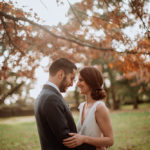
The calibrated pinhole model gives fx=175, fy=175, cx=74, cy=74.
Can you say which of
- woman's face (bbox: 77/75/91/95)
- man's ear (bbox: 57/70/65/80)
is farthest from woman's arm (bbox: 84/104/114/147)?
man's ear (bbox: 57/70/65/80)

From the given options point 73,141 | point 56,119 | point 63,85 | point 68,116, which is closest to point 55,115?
point 56,119

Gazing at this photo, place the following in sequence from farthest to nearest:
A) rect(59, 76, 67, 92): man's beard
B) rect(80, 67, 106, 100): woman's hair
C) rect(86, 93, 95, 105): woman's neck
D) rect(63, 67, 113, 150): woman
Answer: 1. rect(86, 93, 95, 105): woman's neck
2. rect(80, 67, 106, 100): woman's hair
3. rect(59, 76, 67, 92): man's beard
4. rect(63, 67, 113, 150): woman

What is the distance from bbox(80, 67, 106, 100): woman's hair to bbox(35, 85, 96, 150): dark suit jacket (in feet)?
1.97

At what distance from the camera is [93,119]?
8.02 ft

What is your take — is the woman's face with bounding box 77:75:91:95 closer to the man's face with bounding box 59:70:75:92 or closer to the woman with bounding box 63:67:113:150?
the woman with bounding box 63:67:113:150

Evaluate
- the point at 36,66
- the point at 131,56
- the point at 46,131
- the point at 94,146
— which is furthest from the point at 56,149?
the point at 36,66

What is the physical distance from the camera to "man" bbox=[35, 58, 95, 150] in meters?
1.98

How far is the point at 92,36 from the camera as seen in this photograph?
5895mm

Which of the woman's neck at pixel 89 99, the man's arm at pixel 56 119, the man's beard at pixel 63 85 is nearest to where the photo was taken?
the man's arm at pixel 56 119

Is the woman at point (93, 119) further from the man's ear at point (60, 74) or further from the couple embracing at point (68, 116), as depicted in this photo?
the man's ear at point (60, 74)

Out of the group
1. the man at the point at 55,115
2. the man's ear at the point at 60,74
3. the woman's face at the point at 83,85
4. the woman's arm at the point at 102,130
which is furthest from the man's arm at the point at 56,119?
the woman's face at the point at 83,85

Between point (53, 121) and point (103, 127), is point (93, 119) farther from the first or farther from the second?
point (53, 121)

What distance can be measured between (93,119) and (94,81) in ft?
1.82

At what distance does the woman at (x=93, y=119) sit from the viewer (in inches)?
86.2
